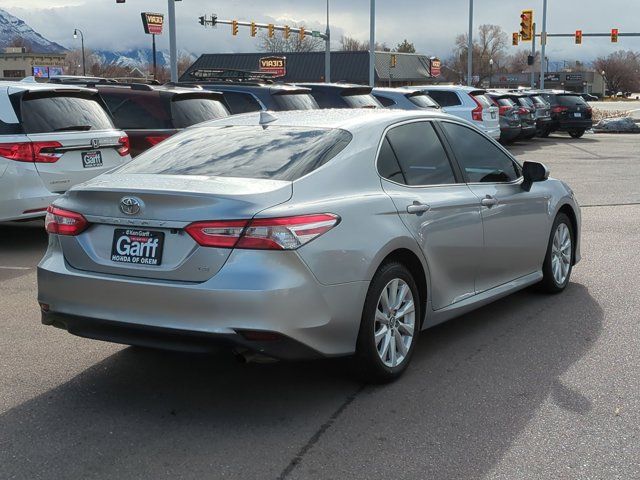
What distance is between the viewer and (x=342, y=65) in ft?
279

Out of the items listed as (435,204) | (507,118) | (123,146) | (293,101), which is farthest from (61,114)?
(507,118)

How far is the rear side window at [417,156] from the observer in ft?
17.4

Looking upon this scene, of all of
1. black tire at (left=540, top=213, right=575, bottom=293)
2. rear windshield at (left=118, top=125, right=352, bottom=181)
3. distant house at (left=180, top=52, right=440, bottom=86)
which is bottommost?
black tire at (left=540, top=213, right=575, bottom=293)

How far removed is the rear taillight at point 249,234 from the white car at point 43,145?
5.27m

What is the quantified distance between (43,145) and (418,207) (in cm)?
526

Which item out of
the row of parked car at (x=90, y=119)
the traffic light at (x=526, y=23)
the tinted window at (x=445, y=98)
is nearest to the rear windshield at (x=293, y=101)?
the row of parked car at (x=90, y=119)

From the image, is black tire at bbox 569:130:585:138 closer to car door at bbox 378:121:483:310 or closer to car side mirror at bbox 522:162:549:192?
car side mirror at bbox 522:162:549:192

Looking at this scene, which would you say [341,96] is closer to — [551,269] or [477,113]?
[477,113]

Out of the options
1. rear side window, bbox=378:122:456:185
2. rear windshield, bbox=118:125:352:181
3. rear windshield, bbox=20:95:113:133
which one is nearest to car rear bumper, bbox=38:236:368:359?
rear windshield, bbox=118:125:352:181

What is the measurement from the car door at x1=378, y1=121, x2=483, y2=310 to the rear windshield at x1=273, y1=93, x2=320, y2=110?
849 centimetres

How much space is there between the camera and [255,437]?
4.24 meters

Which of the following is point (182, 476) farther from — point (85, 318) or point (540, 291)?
point (540, 291)

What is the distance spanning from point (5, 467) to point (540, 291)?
4722 mm

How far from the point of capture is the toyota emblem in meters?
4.45
